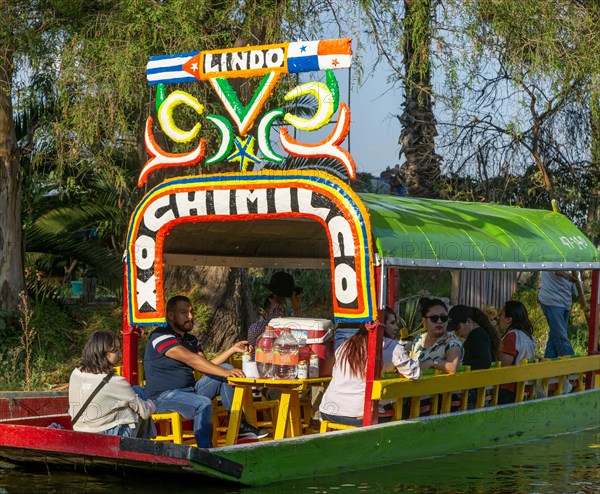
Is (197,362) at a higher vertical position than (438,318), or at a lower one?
lower

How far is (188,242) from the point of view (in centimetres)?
1184

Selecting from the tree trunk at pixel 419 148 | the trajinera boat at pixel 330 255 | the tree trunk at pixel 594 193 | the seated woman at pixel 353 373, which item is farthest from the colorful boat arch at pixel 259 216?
the tree trunk at pixel 419 148

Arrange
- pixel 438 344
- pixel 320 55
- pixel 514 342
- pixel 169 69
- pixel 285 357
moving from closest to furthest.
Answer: pixel 285 357
pixel 320 55
pixel 169 69
pixel 438 344
pixel 514 342

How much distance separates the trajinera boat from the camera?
8.77 metres

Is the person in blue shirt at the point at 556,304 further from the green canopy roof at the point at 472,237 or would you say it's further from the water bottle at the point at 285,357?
the water bottle at the point at 285,357

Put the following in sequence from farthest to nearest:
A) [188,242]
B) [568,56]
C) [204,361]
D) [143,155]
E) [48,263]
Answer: [48,263], [143,155], [568,56], [188,242], [204,361]

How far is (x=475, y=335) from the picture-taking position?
1110cm

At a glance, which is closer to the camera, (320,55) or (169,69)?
(320,55)

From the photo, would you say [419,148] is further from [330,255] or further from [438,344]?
[330,255]

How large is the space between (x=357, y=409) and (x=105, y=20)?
24.2 feet

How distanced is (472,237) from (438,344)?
100cm

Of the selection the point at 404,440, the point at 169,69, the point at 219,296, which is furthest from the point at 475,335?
the point at 219,296

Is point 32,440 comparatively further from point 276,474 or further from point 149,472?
point 276,474

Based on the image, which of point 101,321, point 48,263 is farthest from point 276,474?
point 48,263
